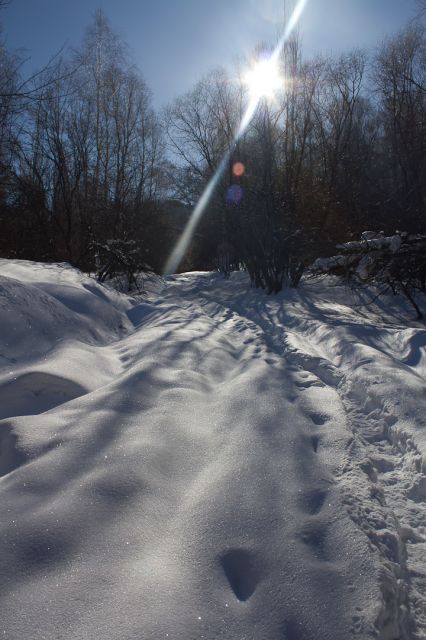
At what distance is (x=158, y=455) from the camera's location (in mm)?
2328

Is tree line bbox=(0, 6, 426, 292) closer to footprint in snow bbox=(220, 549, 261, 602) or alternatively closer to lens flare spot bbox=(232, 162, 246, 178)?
lens flare spot bbox=(232, 162, 246, 178)

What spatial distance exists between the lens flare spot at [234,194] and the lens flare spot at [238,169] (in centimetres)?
52

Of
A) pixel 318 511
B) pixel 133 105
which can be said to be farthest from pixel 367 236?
pixel 133 105

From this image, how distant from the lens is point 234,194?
14117mm

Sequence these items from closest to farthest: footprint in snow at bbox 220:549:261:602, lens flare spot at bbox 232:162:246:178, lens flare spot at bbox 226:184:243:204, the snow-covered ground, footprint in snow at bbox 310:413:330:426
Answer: the snow-covered ground → footprint in snow at bbox 220:549:261:602 → footprint in snow at bbox 310:413:330:426 → lens flare spot at bbox 226:184:243:204 → lens flare spot at bbox 232:162:246:178

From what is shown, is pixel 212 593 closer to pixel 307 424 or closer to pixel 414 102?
pixel 307 424

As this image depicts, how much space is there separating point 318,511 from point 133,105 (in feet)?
62.6

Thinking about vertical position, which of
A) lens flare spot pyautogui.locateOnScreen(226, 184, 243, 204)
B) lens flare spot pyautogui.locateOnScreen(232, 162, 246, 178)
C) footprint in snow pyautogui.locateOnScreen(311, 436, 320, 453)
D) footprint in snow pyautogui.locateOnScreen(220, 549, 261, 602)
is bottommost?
footprint in snow pyautogui.locateOnScreen(220, 549, 261, 602)

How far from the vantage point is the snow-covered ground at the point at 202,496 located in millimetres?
1443

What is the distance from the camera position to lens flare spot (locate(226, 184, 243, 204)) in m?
13.1

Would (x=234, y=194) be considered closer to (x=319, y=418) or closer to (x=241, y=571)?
(x=319, y=418)

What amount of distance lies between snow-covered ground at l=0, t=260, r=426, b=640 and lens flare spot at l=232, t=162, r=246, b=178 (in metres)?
12.4

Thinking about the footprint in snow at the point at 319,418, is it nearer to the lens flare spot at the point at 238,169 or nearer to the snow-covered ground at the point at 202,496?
the snow-covered ground at the point at 202,496

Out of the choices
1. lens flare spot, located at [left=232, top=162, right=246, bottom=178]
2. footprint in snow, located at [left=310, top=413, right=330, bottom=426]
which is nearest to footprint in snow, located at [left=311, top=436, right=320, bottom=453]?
footprint in snow, located at [left=310, top=413, right=330, bottom=426]
